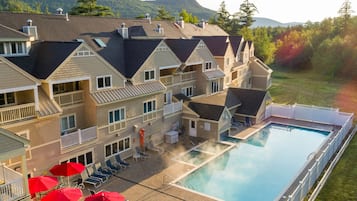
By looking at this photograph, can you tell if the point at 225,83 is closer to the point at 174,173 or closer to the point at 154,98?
the point at 154,98

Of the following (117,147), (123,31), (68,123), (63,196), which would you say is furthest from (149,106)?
(63,196)

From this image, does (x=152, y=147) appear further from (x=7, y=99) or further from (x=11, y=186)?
(x=11, y=186)

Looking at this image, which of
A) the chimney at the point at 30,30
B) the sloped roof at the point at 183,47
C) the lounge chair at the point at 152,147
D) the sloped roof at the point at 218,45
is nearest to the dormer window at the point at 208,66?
the sloped roof at the point at 183,47

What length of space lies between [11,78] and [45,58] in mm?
3925

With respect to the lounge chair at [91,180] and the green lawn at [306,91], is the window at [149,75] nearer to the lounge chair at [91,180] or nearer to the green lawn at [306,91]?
the lounge chair at [91,180]

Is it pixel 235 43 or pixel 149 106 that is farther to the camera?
pixel 235 43

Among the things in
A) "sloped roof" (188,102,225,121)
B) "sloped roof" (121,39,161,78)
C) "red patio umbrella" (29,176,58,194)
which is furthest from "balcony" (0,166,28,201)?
"sloped roof" (188,102,225,121)

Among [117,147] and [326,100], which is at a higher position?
[326,100]

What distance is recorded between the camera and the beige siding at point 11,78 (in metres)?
15.9

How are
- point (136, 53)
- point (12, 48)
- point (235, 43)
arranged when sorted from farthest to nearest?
point (235, 43) < point (136, 53) < point (12, 48)

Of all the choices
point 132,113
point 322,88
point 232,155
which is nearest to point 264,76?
point 322,88

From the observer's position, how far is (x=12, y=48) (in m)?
19.1

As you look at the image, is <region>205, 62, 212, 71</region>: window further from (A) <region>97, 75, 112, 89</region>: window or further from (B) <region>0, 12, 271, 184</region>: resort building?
(A) <region>97, 75, 112, 89</region>: window

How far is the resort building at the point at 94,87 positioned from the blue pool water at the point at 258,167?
11.0 ft
